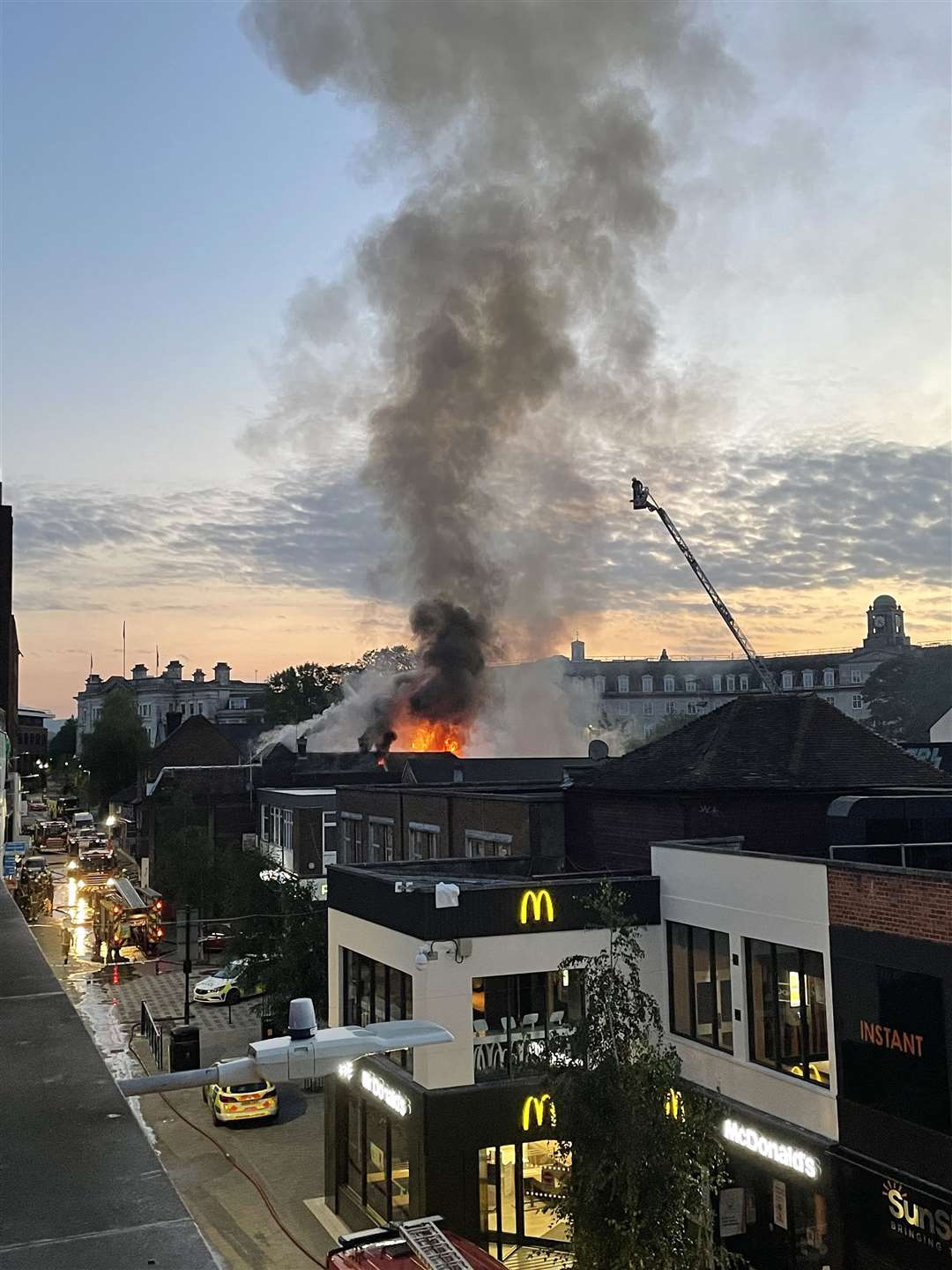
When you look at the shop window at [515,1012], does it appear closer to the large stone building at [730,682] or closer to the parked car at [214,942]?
the parked car at [214,942]

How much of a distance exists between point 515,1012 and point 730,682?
180040 mm

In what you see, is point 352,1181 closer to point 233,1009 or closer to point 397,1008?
point 397,1008

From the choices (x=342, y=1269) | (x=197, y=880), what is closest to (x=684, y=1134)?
(x=342, y=1269)

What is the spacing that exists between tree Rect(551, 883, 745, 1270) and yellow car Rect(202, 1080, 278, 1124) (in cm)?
1415

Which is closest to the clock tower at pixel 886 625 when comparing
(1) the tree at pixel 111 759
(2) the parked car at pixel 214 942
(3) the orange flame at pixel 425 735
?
(3) the orange flame at pixel 425 735

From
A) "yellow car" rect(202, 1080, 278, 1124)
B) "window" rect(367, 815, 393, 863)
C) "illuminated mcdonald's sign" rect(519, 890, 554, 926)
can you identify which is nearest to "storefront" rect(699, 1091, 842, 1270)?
"illuminated mcdonald's sign" rect(519, 890, 554, 926)

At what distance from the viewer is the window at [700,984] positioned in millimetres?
20906

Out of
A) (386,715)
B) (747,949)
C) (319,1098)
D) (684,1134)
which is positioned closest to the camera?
(684,1134)

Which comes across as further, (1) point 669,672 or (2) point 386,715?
(1) point 669,672

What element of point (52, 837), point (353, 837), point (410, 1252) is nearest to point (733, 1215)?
point (410, 1252)

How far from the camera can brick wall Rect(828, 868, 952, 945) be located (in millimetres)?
16266

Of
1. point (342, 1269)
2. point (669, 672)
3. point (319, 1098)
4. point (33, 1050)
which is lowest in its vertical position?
point (319, 1098)

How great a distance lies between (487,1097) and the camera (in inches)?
803

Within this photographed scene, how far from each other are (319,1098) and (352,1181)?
8.67 meters
